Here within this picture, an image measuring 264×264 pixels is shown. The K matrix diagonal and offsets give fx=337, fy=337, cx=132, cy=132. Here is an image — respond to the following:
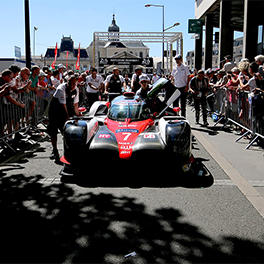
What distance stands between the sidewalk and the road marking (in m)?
0.02

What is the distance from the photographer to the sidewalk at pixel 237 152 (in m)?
5.50

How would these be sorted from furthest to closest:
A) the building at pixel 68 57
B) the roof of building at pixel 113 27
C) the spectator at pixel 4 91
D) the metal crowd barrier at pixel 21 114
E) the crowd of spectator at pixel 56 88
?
1. the roof of building at pixel 113 27
2. the building at pixel 68 57
3. the crowd of spectator at pixel 56 88
4. the metal crowd barrier at pixel 21 114
5. the spectator at pixel 4 91

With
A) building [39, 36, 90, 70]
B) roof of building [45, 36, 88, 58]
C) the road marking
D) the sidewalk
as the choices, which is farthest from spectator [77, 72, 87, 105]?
roof of building [45, 36, 88, 58]

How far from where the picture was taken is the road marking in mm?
4276

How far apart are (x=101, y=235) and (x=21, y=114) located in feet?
20.3

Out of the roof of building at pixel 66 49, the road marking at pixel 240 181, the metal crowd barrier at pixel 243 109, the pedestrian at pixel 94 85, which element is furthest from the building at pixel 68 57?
the road marking at pixel 240 181

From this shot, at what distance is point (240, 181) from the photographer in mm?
5203

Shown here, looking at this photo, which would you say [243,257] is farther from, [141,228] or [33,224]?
[33,224]

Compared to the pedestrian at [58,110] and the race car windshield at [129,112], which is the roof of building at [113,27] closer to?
the pedestrian at [58,110]

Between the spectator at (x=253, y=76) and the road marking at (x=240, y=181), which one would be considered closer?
the road marking at (x=240, y=181)

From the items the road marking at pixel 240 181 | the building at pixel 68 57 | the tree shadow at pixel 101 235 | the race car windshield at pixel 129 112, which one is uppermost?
the building at pixel 68 57

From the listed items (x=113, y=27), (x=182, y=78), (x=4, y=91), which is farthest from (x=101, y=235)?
(x=113, y=27)

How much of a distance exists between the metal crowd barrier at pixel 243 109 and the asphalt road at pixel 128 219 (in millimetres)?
2355

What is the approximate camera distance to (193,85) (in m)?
11.5
